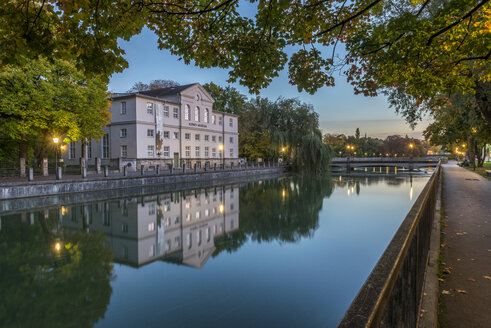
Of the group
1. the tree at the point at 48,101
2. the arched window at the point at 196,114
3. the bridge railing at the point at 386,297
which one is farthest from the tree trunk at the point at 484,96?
the arched window at the point at 196,114

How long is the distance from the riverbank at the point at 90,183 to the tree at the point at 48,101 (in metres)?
4.06

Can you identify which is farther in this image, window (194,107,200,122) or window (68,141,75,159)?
window (194,107,200,122)

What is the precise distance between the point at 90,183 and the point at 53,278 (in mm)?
14929

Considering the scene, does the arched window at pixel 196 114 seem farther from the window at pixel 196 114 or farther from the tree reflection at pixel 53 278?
the tree reflection at pixel 53 278

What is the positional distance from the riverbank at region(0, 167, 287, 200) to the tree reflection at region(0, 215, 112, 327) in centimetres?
696

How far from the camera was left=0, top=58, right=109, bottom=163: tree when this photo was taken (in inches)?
742

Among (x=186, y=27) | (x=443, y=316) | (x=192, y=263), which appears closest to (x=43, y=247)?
(x=192, y=263)

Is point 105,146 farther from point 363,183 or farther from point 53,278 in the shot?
point 53,278

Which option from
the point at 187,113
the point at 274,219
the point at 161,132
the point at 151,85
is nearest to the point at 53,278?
the point at 274,219

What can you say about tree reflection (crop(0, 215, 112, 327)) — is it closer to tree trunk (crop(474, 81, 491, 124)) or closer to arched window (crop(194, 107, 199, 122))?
tree trunk (crop(474, 81, 491, 124))

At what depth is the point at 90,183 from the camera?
2016cm

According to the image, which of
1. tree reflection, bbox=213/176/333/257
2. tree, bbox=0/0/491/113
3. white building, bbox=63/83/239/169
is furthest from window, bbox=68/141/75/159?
tree, bbox=0/0/491/113

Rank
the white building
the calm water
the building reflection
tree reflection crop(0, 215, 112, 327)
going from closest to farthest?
tree reflection crop(0, 215, 112, 327) < the calm water < the building reflection < the white building

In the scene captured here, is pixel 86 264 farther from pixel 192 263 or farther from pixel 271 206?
pixel 271 206
